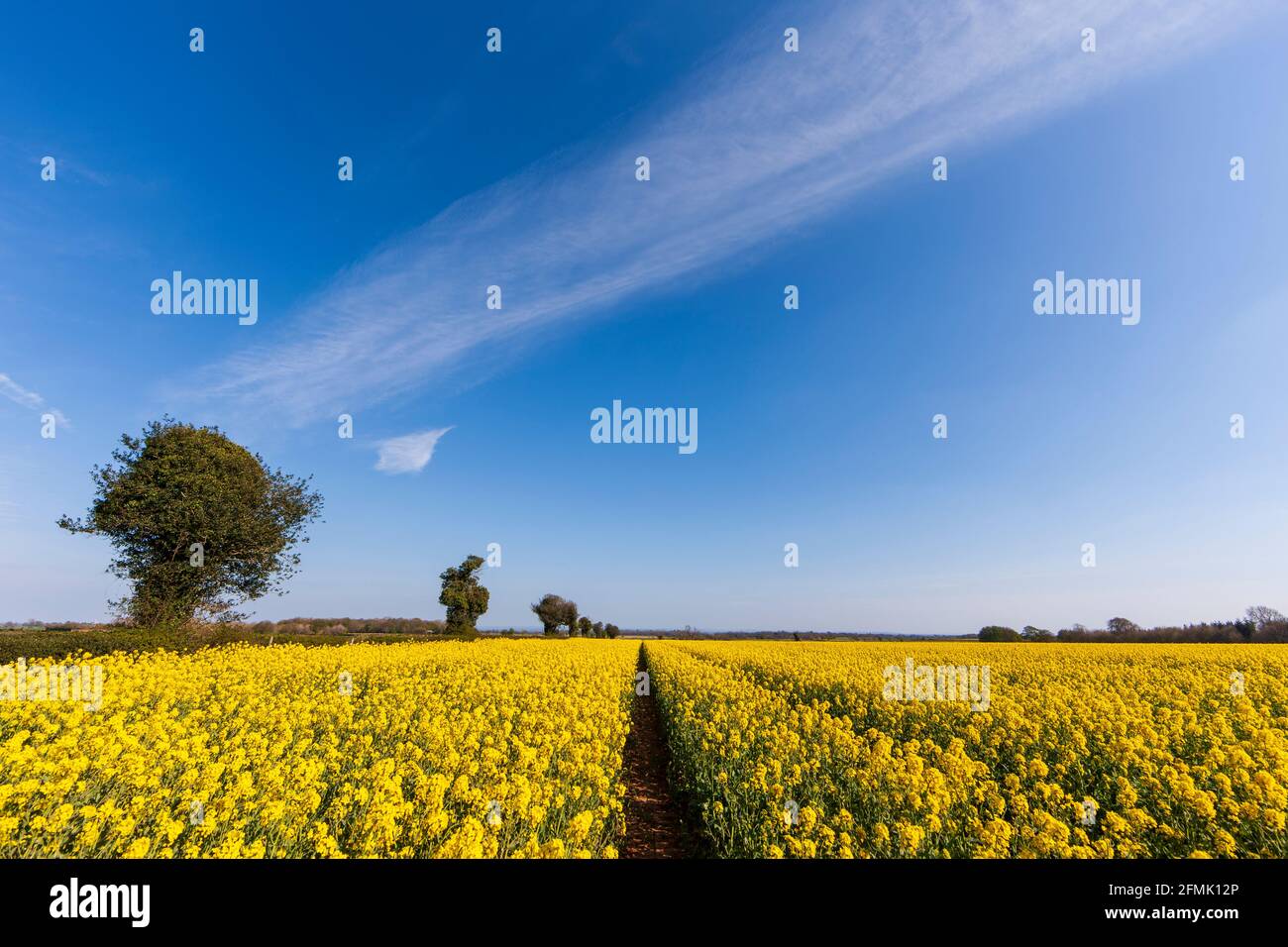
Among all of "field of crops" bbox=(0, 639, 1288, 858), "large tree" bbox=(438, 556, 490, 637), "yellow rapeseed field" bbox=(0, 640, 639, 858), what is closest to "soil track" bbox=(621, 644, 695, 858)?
"field of crops" bbox=(0, 639, 1288, 858)

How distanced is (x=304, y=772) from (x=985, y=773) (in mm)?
8701

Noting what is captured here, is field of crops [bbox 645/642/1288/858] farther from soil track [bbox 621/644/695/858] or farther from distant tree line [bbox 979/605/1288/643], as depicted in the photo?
distant tree line [bbox 979/605/1288/643]

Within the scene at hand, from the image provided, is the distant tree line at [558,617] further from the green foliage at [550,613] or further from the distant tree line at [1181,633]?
the distant tree line at [1181,633]

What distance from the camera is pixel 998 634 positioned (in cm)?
5159

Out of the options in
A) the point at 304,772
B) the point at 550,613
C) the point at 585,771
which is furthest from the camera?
the point at 550,613

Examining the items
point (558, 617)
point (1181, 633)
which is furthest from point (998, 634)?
point (558, 617)

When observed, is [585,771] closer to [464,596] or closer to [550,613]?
[464,596]

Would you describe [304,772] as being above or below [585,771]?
above

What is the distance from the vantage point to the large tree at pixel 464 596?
135ft

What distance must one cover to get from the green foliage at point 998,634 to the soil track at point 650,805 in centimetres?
5282

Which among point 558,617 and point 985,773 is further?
point 558,617

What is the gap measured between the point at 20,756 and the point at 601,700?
7.97m

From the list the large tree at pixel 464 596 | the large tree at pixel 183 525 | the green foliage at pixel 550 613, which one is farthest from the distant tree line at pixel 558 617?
the large tree at pixel 183 525
